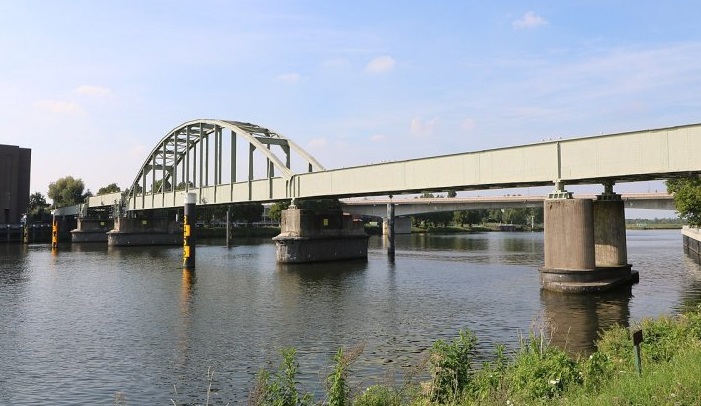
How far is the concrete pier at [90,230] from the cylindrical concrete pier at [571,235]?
111 metres

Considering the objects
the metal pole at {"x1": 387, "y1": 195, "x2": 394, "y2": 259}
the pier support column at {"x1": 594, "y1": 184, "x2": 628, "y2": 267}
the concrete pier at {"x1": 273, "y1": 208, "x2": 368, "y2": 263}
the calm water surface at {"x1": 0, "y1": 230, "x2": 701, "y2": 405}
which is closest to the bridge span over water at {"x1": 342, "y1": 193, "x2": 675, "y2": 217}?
the metal pole at {"x1": 387, "y1": 195, "x2": 394, "y2": 259}

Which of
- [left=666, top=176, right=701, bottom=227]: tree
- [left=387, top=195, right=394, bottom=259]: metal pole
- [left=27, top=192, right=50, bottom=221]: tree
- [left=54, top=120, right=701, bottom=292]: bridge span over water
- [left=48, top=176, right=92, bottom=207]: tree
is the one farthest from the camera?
[left=48, top=176, right=92, bottom=207]: tree

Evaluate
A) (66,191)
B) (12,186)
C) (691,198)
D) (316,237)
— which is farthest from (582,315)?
(66,191)

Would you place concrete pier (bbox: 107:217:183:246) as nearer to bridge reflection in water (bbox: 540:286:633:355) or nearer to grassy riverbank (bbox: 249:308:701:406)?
bridge reflection in water (bbox: 540:286:633:355)

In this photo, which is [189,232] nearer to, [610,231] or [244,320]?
[244,320]

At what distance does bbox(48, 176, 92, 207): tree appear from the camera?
6240 inches

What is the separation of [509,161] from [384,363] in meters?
25.6

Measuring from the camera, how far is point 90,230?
12300 centimetres

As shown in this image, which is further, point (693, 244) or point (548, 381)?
point (693, 244)

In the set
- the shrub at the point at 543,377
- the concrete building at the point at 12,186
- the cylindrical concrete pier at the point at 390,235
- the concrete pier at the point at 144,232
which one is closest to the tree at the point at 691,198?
the cylindrical concrete pier at the point at 390,235

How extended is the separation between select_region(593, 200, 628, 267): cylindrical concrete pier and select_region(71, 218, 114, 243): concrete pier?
11076 centimetres

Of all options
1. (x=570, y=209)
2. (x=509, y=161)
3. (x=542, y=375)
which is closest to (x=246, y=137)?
(x=509, y=161)

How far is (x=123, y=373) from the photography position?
18.8 m

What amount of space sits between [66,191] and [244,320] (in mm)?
150372
